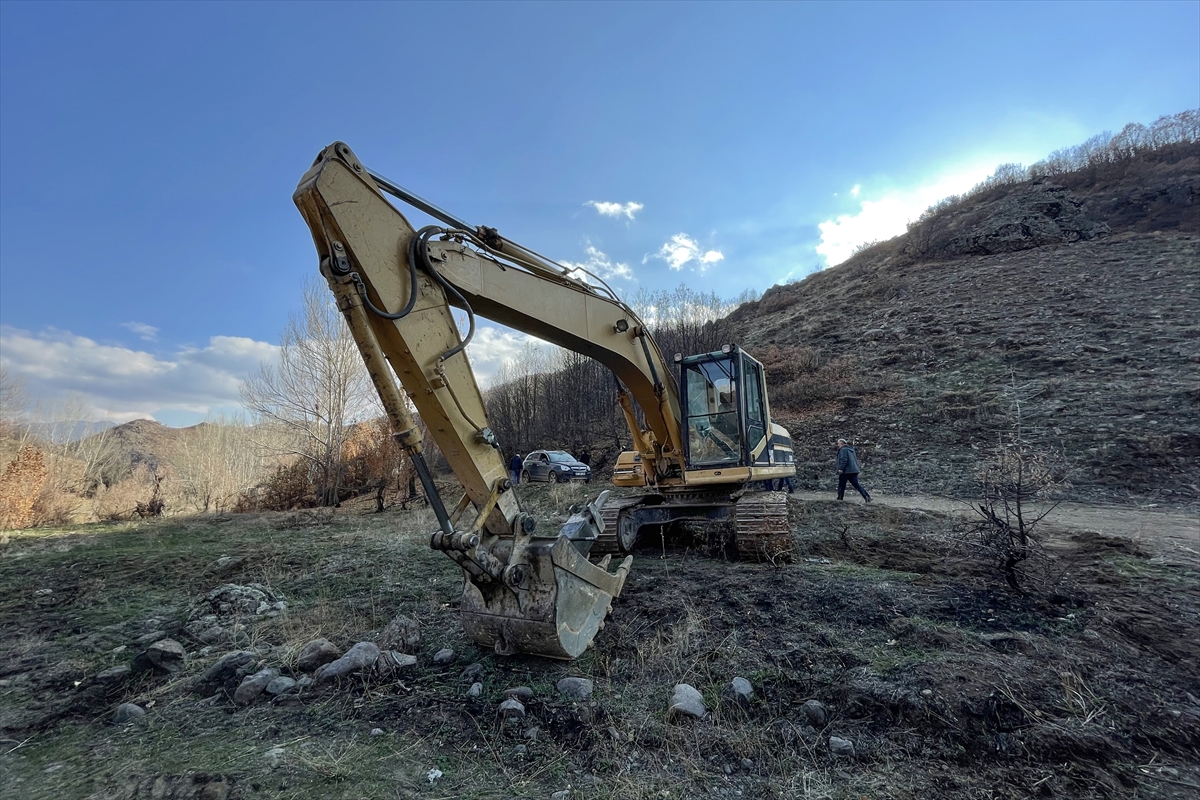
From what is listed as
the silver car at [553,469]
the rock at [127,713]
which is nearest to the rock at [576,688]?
the rock at [127,713]

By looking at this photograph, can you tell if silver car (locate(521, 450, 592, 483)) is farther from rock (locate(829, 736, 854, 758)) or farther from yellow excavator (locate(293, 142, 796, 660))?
rock (locate(829, 736, 854, 758))

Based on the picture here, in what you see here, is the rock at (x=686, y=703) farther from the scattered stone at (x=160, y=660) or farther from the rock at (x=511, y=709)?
the scattered stone at (x=160, y=660)

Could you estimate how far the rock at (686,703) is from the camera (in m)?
3.00

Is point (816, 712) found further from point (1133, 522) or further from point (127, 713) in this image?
point (1133, 522)

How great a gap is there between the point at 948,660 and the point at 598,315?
4073mm

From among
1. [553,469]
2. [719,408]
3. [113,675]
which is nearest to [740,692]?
[113,675]

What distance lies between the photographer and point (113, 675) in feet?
12.5

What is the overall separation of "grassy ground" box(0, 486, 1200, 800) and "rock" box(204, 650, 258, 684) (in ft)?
0.47

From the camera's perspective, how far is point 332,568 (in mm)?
7023

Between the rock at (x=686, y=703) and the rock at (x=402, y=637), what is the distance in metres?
1.98

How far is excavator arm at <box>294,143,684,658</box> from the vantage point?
135 inches

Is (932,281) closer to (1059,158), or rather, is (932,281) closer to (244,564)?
(1059,158)

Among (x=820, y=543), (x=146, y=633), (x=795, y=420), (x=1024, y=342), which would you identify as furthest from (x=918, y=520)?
(x=1024, y=342)

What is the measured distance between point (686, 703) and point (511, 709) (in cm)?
97
